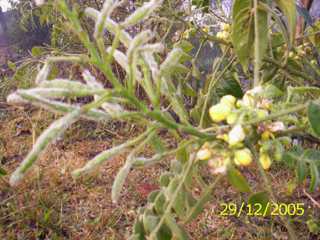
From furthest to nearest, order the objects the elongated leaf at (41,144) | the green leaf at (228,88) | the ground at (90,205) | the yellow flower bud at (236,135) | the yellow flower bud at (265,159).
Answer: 1. the ground at (90,205)
2. the green leaf at (228,88)
3. the yellow flower bud at (265,159)
4. the yellow flower bud at (236,135)
5. the elongated leaf at (41,144)

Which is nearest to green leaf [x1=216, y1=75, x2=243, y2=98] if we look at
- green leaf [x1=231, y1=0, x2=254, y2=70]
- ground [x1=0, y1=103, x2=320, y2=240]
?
green leaf [x1=231, y1=0, x2=254, y2=70]

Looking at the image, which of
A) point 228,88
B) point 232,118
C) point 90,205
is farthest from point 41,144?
point 90,205

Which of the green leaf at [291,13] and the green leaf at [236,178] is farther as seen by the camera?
the green leaf at [291,13]

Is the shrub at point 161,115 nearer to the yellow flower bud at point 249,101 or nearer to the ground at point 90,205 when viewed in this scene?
the yellow flower bud at point 249,101

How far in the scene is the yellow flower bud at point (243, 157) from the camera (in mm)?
537

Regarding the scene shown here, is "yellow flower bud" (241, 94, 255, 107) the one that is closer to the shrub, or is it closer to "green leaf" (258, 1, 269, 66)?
the shrub

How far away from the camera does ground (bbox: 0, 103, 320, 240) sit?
2.13 metres

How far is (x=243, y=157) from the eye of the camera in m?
0.54

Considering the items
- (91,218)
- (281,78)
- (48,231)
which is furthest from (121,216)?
(281,78)

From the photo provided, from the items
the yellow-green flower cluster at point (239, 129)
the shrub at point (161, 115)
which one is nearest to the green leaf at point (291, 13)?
the shrub at point (161, 115)

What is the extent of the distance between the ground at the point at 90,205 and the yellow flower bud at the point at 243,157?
1446 mm

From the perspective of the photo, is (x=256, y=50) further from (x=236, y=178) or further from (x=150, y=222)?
(x=150, y=222)

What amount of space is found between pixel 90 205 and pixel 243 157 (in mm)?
2074

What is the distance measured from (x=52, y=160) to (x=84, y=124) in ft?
2.58
